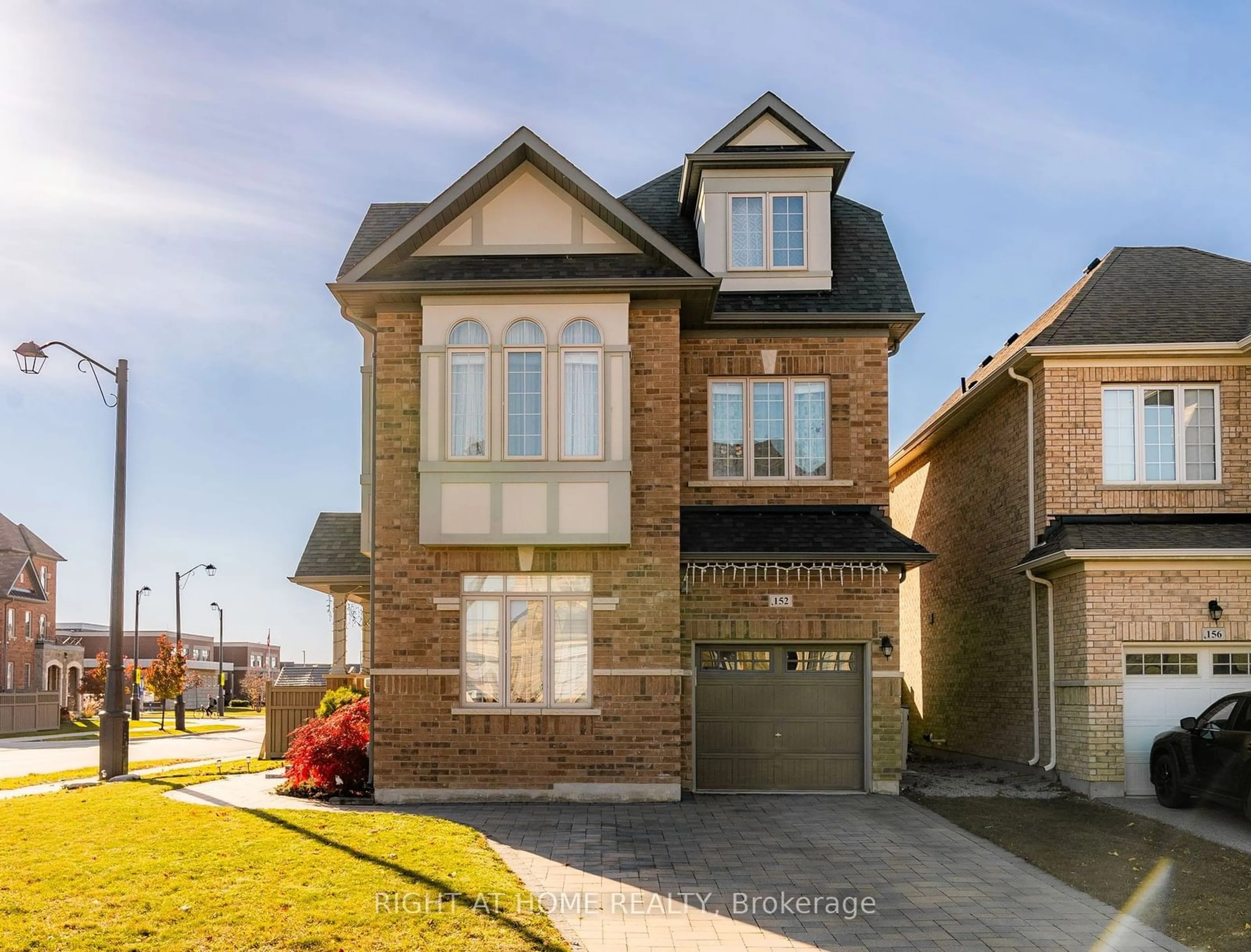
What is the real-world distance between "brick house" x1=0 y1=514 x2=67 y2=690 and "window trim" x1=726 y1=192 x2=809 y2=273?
50.2m

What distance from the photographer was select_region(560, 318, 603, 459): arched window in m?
15.2

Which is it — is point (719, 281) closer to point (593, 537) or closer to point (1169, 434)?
point (593, 537)

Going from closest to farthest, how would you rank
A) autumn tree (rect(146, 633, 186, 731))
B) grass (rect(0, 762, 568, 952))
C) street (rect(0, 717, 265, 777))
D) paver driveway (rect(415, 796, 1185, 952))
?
grass (rect(0, 762, 568, 952)) < paver driveway (rect(415, 796, 1185, 952)) < street (rect(0, 717, 265, 777)) < autumn tree (rect(146, 633, 186, 731))

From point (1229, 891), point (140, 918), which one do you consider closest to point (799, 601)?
point (1229, 891)

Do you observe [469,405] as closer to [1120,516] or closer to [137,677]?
[1120,516]

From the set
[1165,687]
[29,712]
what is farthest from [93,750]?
[1165,687]

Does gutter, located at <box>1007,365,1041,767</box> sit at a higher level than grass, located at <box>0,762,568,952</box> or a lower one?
higher

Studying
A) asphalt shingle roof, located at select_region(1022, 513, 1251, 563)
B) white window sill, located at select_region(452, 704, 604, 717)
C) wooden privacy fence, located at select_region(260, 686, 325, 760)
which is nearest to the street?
wooden privacy fence, located at select_region(260, 686, 325, 760)

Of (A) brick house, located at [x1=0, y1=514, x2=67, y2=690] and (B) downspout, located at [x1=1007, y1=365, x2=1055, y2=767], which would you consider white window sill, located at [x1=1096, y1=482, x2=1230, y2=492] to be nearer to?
(B) downspout, located at [x1=1007, y1=365, x2=1055, y2=767]

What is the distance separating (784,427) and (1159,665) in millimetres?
6218

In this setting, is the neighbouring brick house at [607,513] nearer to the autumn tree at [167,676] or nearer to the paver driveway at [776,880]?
the paver driveway at [776,880]

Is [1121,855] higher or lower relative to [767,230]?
lower

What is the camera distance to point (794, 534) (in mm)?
16297

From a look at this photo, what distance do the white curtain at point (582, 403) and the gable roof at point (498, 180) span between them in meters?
1.62
